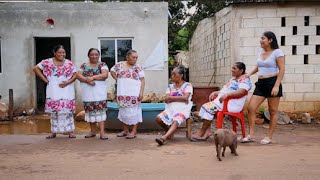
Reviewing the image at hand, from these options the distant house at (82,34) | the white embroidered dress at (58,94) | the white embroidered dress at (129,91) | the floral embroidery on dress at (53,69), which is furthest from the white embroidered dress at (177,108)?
the distant house at (82,34)

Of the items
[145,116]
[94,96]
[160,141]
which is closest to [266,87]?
[160,141]

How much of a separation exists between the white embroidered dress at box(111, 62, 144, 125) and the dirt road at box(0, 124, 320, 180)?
400 mm

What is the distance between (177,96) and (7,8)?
8.25m

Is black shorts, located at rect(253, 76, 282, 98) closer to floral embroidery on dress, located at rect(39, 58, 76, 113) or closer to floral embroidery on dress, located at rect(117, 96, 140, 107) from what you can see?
floral embroidery on dress, located at rect(117, 96, 140, 107)

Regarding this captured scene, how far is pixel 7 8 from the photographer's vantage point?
37.7 feet

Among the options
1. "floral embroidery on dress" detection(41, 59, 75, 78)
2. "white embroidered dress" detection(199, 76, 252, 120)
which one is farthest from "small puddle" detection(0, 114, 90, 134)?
"white embroidered dress" detection(199, 76, 252, 120)

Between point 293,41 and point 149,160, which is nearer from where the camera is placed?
point 149,160

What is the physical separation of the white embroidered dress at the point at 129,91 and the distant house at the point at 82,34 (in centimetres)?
558

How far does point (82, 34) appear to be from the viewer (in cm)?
1159

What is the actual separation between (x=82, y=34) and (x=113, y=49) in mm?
1088

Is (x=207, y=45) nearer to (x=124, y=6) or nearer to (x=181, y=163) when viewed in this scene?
(x=124, y=6)

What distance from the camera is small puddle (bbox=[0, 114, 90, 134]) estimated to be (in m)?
8.90

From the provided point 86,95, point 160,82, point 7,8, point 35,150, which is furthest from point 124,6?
point 35,150

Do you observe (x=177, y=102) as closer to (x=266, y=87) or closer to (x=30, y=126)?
(x=266, y=87)
